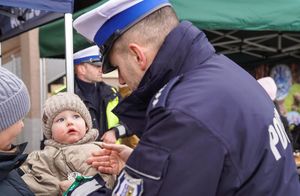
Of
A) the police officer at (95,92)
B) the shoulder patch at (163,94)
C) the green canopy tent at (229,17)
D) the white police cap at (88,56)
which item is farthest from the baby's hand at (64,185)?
the green canopy tent at (229,17)

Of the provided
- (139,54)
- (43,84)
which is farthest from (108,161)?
(43,84)

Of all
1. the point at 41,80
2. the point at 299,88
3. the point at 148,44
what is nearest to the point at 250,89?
the point at 148,44

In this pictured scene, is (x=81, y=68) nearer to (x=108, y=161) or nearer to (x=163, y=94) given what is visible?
(x=108, y=161)

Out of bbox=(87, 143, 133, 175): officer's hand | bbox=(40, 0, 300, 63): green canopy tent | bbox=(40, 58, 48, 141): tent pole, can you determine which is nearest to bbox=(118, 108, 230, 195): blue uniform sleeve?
bbox=(87, 143, 133, 175): officer's hand

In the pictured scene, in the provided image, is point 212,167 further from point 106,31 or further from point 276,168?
point 106,31

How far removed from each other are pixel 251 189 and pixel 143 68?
53 cm

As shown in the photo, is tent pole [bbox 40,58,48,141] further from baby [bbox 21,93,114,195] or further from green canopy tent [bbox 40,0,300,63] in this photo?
baby [bbox 21,93,114,195]

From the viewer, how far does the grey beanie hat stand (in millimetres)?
1924

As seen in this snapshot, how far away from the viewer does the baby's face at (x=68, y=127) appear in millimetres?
2555

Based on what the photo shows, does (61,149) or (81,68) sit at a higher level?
(61,149)

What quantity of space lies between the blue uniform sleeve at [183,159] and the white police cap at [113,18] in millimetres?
406

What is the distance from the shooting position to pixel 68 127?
2.56m

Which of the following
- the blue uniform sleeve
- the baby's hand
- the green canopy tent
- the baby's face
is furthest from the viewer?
the green canopy tent

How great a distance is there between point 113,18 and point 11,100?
0.62 metres
